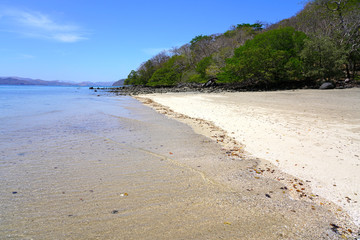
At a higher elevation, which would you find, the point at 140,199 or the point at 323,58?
the point at 323,58

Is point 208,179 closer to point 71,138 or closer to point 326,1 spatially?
point 71,138

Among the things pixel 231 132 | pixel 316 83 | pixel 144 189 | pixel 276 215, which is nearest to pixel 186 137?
pixel 231 132

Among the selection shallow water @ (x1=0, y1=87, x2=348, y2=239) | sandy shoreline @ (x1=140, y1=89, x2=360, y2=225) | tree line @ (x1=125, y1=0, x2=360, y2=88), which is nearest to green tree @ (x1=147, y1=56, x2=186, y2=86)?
tree line @ (x1=125, y1=0, x2=360, y2=88)

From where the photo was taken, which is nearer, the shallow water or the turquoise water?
the shallow water

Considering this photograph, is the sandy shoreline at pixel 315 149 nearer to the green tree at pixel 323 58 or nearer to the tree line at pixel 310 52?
the green tree at pixel 323 58

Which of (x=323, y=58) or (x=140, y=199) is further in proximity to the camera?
(x=323, y=58)

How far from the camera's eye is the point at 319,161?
4.22m

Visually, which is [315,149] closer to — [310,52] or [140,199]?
[140,199]

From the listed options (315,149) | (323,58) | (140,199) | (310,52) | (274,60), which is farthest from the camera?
(274,60)

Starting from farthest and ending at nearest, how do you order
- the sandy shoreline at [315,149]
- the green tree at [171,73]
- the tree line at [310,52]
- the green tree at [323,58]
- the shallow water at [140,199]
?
the green tree at [171,73], the tree line at [310,52], the green tree at [323,58], the sandy shoreline at [315,149], the shallow water at [140,199]

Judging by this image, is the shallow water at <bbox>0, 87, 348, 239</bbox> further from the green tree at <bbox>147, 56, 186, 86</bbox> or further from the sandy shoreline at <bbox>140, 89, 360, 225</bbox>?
the green tree at <bbox>147, 56, 186, 86</bbox>

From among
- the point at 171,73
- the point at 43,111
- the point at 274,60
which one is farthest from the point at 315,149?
the point at 171,73

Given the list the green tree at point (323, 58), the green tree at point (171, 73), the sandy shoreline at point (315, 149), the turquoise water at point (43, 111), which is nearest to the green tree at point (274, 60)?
the green tree at point (323, 58)

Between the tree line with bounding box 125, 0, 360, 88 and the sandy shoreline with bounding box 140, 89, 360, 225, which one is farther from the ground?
the tree line with bounding box 125, 0, 360, 88
